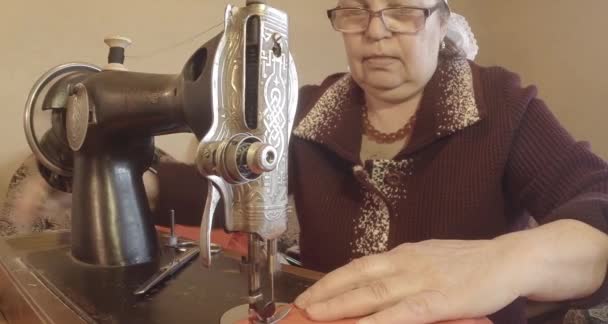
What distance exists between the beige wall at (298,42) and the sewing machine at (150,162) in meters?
0.62

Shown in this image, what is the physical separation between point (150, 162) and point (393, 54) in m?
0.46

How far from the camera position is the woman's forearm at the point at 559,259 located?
0.48 meters

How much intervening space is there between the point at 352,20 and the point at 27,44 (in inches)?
36.2

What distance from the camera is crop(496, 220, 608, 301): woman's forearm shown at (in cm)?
48

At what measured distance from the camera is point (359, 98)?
1.00 meters

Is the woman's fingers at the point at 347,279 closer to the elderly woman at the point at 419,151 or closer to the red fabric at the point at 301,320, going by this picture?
the red fabric at the point at 301,320

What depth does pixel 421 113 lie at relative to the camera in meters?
0.87

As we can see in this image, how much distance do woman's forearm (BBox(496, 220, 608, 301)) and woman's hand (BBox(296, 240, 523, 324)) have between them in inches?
0.5

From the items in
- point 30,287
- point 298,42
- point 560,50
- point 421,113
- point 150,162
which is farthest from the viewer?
point 560,50

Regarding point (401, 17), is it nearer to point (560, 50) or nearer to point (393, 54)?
point (393, 54)

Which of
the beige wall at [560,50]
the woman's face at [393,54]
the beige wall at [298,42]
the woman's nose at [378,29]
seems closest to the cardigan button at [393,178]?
the woman's face at [393,54]

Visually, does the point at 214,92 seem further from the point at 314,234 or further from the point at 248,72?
the point at 314,234

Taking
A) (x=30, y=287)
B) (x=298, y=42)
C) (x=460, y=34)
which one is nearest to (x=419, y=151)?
(x=460, y=34)

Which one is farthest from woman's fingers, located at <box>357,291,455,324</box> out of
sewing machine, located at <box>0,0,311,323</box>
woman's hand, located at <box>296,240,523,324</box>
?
sewing machine, located at <box>0,0,311,323</box>
